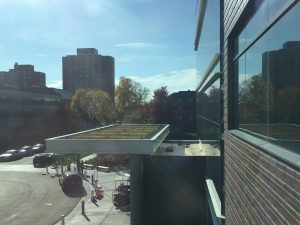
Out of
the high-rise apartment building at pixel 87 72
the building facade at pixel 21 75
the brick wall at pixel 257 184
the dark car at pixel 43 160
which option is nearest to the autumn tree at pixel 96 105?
the dark car at pixel 43 160

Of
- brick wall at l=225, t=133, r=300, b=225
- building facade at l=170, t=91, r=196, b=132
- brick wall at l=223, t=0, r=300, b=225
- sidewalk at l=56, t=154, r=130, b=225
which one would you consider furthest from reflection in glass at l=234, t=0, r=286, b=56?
building facade at l=170, t=91, r=196, b=132

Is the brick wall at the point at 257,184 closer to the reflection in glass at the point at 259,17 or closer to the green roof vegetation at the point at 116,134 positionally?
the reflection in glass at the point at 259,17

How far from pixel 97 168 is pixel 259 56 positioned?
115 ft

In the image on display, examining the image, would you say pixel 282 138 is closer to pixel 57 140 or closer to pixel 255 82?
pixel 255 82

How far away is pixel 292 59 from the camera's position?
420 centimetres

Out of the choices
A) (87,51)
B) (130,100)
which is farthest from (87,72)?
(130,100)

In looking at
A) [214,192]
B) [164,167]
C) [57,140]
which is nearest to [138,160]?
[164,167]

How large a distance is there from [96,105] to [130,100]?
618 centimetres

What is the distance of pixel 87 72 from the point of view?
523 ft

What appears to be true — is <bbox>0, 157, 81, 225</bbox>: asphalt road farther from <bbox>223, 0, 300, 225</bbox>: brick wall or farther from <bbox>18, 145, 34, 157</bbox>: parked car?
<bbox>223, 0, 300, 225</bbox>: brick wall

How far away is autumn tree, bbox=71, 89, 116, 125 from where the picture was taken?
7325 centimetres

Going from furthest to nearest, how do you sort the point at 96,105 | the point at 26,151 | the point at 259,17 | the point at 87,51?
the point at 87,51
the point at 96,105
the point at 26,151
the point at 259,17

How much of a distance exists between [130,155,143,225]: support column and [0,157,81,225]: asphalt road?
460 centimetres

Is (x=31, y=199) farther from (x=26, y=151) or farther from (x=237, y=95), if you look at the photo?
(x=26, y=151)
